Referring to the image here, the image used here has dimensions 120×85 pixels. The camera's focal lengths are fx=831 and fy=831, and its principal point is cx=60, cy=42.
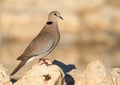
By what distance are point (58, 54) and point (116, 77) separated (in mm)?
17055

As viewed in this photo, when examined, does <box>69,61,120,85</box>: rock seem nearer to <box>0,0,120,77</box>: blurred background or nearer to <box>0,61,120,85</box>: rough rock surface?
<box>0,61,120,85</box>: rough rock surface

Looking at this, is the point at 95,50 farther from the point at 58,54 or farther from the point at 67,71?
the point at 67,71

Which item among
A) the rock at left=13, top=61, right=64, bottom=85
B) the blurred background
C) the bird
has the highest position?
the rock at left=13, top=61, right=64, bottom=85

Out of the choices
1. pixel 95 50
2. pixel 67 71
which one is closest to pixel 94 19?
pixel 95 50

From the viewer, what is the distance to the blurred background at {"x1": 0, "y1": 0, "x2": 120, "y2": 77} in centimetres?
3044

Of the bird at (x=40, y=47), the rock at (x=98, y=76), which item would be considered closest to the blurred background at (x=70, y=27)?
the bird at (x=40, y=47)

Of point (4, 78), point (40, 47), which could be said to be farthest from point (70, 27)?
point (4, 78)

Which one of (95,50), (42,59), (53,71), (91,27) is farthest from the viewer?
(91,27)

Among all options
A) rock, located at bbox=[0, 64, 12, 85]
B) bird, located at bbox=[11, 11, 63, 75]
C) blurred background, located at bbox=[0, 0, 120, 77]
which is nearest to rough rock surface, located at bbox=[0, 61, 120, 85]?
rock, located at bbox=[0, 64, 12, 85]

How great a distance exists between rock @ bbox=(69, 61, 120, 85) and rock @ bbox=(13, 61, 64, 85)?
51cm

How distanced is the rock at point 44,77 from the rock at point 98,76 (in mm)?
509

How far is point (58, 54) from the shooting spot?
29422 millimetres

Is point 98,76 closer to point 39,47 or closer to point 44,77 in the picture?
point 44,77

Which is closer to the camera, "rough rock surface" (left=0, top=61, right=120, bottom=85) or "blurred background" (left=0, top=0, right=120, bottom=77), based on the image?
"rough rock surface" (left=0, top=61, right=120, bottom=85)
